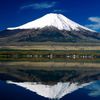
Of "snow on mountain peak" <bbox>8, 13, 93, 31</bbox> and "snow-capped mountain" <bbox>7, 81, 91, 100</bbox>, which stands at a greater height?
"snow on mountain peak" <bbox>8, 13, 93, 31</bbox>

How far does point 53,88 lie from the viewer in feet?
67.4

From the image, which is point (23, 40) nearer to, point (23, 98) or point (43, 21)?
point (43, 21)

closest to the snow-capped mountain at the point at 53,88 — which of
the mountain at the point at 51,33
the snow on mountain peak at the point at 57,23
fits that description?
the mountain at the point at 51,33

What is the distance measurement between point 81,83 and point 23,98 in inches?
268

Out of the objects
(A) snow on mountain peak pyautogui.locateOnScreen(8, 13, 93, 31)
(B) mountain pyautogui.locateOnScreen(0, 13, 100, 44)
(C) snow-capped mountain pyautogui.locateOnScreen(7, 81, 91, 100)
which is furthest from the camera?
(A) snow on mountain peak pyautogui.locateOnScreen(8, 13, 93, 31)

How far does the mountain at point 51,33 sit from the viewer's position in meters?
150

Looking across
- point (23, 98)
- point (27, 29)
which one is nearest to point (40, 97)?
point (23, 98)

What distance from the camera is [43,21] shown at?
180 metres

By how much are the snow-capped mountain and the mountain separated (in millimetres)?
120559

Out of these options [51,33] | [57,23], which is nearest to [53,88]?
[51,33]

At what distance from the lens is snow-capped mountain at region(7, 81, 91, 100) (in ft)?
59.8

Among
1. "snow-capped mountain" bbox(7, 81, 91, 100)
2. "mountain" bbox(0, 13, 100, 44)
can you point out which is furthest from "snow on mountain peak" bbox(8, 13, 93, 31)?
"snow-capped mountain" bbox(7, 81, 91, 100)

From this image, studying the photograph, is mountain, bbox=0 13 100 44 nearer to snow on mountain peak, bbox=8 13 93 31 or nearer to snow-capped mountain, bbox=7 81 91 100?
snow on mountain peak, bbox=8 13 93 31

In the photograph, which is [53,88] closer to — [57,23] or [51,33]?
[51,33]
